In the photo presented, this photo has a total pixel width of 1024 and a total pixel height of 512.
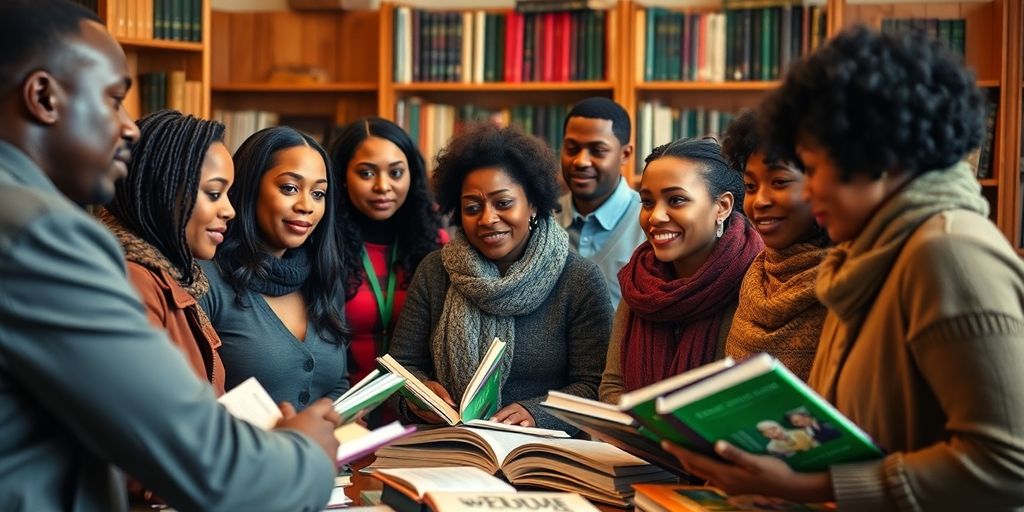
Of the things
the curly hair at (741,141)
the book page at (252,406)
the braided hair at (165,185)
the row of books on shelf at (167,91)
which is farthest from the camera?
the row of books on shelf at (167,91)

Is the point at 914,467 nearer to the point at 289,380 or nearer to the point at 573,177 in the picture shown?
the point at 289,380

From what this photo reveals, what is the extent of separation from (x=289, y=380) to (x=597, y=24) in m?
2.93

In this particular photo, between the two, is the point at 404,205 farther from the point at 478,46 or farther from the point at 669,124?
the point at 669,124

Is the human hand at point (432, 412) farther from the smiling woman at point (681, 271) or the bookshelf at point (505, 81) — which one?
the bookshelf at point (505, 81)

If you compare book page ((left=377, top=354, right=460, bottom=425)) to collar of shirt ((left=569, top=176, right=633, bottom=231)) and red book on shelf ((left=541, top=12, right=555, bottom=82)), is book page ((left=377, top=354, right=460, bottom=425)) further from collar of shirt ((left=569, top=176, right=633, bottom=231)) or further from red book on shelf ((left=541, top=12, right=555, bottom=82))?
red book on shelf ((left=541, top=12, right=555, bottom=82))

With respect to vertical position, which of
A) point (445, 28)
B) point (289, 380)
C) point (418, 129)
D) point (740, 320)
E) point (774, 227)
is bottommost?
point (289, 380)

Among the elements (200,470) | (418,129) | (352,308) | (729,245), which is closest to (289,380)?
(352,308)

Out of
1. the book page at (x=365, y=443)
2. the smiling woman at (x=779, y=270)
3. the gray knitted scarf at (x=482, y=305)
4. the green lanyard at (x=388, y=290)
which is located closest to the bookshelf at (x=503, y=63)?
the green lanyard at (x=388, y=290)

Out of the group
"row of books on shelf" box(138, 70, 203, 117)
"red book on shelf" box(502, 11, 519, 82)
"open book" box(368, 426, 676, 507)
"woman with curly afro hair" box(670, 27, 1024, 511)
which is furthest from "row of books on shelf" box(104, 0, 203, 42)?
"woman with curly afro hair" box(670, 27, 1024, 511)

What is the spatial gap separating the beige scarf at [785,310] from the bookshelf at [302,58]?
3.52 metres

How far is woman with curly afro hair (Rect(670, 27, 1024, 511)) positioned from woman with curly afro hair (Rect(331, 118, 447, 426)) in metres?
1.77

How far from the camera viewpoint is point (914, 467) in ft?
4.58

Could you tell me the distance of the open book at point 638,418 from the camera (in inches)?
57.2

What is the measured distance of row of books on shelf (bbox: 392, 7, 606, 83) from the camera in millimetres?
5195
